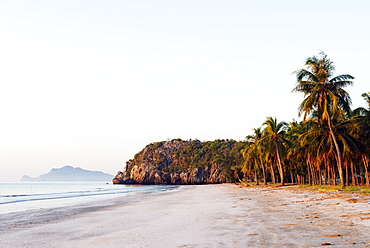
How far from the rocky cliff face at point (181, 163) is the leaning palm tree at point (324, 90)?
94.3m

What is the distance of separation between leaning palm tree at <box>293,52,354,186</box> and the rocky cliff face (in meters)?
94.3

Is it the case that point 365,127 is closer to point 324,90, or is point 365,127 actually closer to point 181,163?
point 324,90

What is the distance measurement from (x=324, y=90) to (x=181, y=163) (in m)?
138

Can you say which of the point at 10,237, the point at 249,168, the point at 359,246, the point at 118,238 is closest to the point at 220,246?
the point at 359,246

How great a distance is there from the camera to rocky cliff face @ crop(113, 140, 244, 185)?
143762 millimetres

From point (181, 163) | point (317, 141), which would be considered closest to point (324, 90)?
point (317, 141)

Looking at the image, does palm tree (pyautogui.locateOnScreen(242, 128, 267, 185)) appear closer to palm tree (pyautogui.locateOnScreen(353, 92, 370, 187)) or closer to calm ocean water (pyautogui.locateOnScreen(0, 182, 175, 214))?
calm ocean water (pyautogui.locateOnScreen(0, 182, 175, 214))

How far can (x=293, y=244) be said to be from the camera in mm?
6473

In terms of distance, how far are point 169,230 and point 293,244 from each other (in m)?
4.14

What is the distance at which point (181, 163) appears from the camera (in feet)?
549

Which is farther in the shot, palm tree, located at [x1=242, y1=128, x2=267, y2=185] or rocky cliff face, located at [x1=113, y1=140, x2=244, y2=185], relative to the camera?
rocky cliff face, located at [x1=113, y1=140, x2=244, y2=185]

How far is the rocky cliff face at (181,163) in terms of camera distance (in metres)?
144

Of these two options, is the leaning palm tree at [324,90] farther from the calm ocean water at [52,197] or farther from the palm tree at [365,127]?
the calm ocean water at [52,197]

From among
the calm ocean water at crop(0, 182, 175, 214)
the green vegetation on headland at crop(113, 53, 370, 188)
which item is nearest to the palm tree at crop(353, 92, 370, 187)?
the green vegetation on headland at crop(113, 53, 370, 188)
